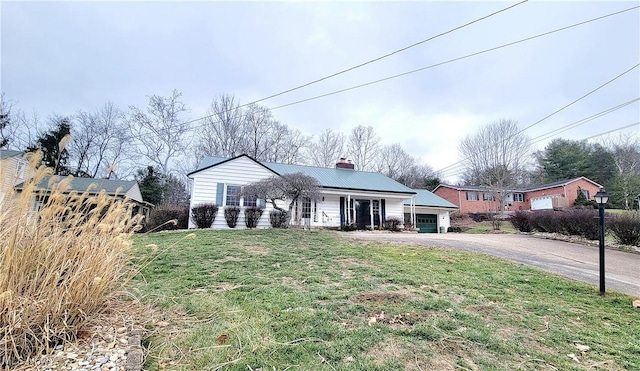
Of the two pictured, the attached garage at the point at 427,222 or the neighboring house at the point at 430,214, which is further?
the attached garage at the point at 427,222

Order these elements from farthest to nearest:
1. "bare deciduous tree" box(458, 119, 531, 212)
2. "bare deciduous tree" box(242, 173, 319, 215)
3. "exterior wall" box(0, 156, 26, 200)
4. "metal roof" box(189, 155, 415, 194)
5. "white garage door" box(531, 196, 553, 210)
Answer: "white garage door" box(531, 196, 553, 210) < "bare deciduous tree" box(458, 119, 531, 212) < "metal roof" box(189, 155, 415, 194) < "bare deciduous tree" box(242, 173, 319, 215) < "exterior wall" box(0, 156, 26, 200)

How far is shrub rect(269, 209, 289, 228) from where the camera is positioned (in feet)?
47.7

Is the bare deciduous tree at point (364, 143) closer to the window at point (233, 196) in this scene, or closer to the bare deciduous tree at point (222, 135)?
the bare deciduous tree at point (222, 135)

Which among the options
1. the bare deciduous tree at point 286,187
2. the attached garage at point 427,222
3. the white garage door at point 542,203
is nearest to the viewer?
the bare deciduous tree at point 286,187

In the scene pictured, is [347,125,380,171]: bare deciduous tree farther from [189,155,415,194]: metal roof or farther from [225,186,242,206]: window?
[225,186,242,206]: window

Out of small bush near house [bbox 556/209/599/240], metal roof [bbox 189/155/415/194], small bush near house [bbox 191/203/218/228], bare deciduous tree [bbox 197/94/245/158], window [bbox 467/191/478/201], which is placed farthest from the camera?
window [bbox 467/191/478/201]

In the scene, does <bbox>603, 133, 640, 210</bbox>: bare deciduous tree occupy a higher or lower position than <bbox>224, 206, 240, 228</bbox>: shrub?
higher

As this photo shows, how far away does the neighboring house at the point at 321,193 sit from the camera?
14398 millimetres

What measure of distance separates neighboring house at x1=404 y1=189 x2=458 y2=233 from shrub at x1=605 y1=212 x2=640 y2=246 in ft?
41.9

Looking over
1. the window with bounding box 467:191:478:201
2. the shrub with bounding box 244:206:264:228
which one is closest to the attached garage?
the window with bounding box 467:191:478:201

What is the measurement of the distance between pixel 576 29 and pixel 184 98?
90.6 feet

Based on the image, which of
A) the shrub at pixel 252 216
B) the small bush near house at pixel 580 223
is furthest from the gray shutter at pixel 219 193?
the small bush near house at pixel 580 223

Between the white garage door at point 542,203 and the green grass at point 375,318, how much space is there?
1328 inches

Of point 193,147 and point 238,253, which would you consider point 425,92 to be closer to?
point 238,253
